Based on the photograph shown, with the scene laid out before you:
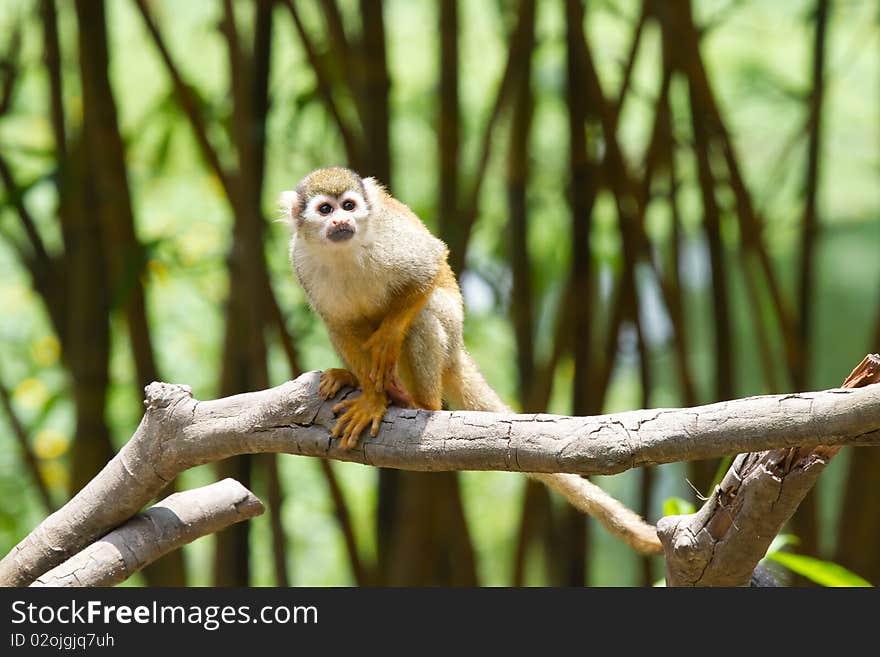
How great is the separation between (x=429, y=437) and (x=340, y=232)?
725mm

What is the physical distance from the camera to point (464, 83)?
6184 mm

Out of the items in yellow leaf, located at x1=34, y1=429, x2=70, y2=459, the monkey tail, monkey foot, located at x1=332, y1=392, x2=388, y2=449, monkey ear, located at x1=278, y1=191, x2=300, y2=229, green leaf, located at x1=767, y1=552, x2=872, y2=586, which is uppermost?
yellow leaf, located at x1=34, y1=429, x2=70, y2=459

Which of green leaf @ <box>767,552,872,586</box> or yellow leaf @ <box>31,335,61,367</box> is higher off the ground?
yellow leaf @ <box>31,335,61,367</box>

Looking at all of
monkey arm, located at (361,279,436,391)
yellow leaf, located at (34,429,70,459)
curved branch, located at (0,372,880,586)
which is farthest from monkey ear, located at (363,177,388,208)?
yellow leaf, located at (34,429,70,459)

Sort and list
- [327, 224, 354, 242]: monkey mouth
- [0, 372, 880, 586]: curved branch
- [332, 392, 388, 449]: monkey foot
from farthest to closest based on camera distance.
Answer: [327, 224, 354, 242]: monkey mouth → [332, 392, 388, 449]: monkey foot → [0, 372, 880, 586]: curved branch

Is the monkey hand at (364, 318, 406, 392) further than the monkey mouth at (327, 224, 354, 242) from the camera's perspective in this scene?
No

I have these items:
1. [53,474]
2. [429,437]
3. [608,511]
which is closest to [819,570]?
[608,511]

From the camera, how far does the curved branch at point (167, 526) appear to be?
238cm

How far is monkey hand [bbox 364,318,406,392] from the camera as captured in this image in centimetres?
262

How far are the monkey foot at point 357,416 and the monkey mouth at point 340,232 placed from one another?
1.43ft

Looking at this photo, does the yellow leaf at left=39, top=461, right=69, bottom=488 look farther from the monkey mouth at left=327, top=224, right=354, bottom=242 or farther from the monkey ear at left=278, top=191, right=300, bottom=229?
the monkey mouth at left=327, top=224, right=354, bottom=242

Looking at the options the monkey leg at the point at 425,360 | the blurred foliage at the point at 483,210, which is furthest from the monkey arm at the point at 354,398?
the blurred foliage at the point at 483,210

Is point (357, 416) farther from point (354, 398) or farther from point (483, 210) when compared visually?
point (483, 210)

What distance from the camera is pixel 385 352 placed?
8.66ft
